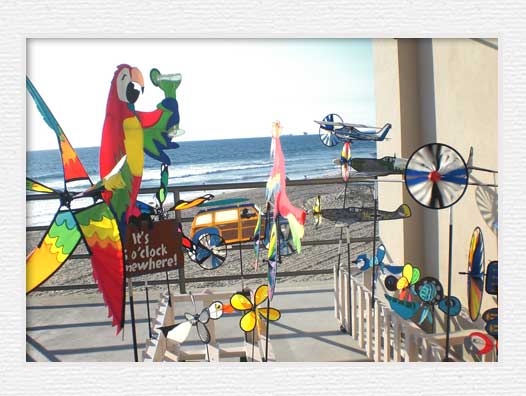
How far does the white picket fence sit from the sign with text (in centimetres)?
92

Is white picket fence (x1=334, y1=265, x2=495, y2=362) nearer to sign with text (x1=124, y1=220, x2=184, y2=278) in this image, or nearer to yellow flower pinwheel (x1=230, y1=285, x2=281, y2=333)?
yellow flower pinwheel (x1=230, y1=285, x2=281, y2=333)

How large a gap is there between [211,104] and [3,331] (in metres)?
17.0

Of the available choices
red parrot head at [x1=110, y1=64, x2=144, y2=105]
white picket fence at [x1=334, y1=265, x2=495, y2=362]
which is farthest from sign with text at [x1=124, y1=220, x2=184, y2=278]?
white picket fence at [x1=334, y1=265, x2=495, y2=362]

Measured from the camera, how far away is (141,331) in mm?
2979

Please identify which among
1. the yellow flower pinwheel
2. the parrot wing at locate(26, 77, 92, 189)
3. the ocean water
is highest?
the ocean water

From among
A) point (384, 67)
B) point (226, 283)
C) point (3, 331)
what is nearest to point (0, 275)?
point (3, 331)

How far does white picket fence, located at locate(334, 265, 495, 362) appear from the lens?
225 cm

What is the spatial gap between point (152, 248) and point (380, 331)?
1.07 m

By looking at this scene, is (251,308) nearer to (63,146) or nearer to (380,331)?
(380,331)

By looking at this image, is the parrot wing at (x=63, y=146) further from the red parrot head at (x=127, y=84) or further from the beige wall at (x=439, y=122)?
the beige wall at (x=439, y=122)

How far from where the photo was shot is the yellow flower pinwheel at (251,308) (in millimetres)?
2252
